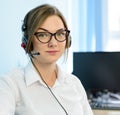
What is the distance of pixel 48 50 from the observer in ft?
3.58

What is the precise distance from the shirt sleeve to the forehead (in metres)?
0.26

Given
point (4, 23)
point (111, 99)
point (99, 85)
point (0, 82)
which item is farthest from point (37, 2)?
point (0, 82)

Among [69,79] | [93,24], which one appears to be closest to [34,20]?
[69,79]

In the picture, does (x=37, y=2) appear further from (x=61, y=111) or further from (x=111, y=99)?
(x=61, y=111)

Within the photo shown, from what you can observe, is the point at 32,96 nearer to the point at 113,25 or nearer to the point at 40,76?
the point at 40,76

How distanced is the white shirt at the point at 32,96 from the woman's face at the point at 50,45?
85 mm

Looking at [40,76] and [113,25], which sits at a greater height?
[113,25]

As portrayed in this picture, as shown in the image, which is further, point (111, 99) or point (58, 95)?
point (111, 99)

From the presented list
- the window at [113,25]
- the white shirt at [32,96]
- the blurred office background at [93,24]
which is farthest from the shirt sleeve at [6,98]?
the window at [113,25]

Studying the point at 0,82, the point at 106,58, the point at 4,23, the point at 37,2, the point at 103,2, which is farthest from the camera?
the point at 103,2

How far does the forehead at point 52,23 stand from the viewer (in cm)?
109

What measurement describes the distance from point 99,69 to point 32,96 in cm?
124

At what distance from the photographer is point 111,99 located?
88.0 inches

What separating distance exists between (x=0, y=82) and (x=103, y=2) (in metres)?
2.00
